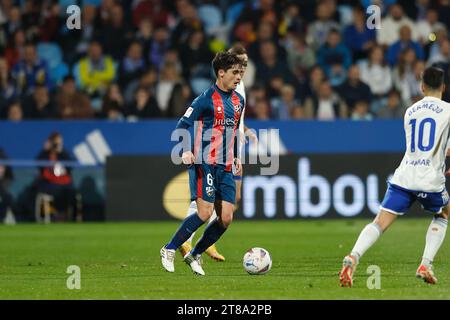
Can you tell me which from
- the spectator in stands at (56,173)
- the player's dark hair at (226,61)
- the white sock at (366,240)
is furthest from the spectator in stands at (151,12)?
the white sock at (366,240)

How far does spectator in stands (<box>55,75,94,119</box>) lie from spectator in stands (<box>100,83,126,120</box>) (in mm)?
261

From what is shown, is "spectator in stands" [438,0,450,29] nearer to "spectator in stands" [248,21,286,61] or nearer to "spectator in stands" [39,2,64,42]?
"spectator in stands" [248,21,286,61]

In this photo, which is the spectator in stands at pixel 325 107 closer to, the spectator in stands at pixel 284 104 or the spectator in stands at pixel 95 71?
the spectator in stands at pixel 284 104

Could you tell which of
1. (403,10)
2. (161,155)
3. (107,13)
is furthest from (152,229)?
(403,10)

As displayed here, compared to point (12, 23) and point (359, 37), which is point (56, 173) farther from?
point (359, 37)

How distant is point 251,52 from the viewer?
2188 cm

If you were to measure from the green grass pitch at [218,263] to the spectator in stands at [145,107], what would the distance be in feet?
8.04

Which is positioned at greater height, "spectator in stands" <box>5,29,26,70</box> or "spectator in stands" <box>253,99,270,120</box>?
"spectator in stands" <box>5,29,26,70</box>

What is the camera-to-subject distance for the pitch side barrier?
749 inches

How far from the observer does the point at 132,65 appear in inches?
858

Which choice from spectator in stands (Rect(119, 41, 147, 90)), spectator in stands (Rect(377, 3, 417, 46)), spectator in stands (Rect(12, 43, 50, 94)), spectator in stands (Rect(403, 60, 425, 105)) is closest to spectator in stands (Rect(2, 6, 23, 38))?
spectator in stands (Rect(12, 43, 50, 94))

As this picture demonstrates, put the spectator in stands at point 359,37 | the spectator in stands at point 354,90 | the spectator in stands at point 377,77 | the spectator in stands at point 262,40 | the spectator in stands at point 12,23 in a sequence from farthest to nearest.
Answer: the spectator in stands at point 12,23
the spectator in stands at point 359,37
the spectator in stands at point 262,40
the spectator in stands at point 377,77
the spectator in stands at point 354,90

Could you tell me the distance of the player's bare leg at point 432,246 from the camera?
9.72m

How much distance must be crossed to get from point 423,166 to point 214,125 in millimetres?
2234
